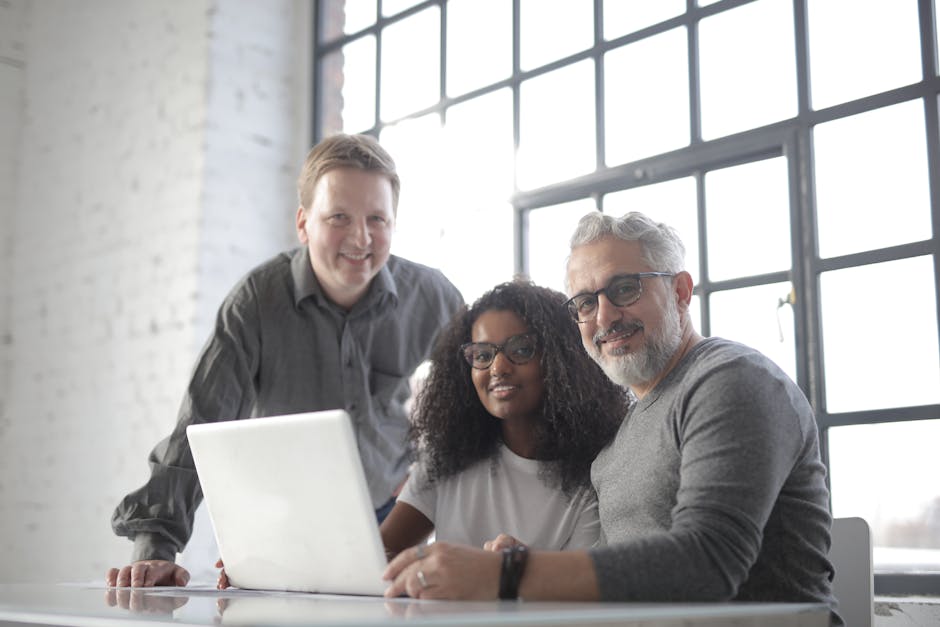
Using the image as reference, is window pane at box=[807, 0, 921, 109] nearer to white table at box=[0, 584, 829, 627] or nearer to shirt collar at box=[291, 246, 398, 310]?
shirt collar at box=[291, 246, 398, 310]

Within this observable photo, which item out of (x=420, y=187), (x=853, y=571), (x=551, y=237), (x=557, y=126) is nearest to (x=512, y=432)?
(x=853, y=571)

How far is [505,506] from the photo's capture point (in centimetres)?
235

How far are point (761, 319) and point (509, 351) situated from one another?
3.43ft

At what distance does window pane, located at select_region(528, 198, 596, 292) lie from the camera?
372 centimetres

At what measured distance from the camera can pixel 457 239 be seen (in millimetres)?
4164

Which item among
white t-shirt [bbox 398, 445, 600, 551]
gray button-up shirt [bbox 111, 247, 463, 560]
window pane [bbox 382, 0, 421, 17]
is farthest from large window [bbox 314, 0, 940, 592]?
white t-shirt [bbox 398, 445, 600, 551]

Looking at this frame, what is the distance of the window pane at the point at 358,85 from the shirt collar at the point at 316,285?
190 centimetres

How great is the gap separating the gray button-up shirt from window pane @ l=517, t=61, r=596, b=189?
3.03 ft

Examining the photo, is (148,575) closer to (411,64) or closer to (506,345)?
(506,345)

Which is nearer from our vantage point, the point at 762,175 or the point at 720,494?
the point at 720,494

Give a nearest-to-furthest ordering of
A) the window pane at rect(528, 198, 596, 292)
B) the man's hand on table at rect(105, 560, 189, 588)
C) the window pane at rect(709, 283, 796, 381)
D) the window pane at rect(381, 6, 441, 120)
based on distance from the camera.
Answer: the man's hand on table at rect(105, 560, 189, 588) → the window pane at rect(709, 283, 796, 381) → the window pane at rect(528, 198, 596, 292) → the window pane at rect(381, 6, 441, 120)

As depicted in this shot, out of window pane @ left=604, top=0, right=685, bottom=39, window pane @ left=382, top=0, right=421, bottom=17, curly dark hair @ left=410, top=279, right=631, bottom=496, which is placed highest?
window pane @ left=382, top=0, right=421, bottom=17

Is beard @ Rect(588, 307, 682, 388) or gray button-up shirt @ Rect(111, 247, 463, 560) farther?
gray button-up shirt @ Rect(111, 247, 463, 560)

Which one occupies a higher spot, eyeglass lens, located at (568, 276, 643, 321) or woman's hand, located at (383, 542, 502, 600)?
eyeglass lens, located at (568, 276, 643, 321)
